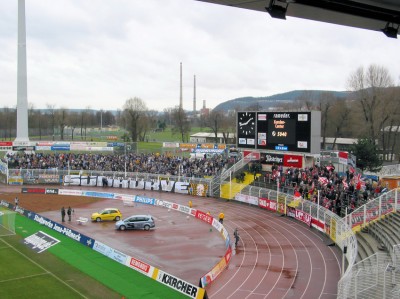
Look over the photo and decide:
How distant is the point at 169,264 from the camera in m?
23.3

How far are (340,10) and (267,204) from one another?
31.7 m

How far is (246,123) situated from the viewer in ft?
153

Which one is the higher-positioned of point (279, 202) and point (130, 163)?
point (130, 163)

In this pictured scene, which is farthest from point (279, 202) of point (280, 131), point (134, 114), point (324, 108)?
point (134, 114)

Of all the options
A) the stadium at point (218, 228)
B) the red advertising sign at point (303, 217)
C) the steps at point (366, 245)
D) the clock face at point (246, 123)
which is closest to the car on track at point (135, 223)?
the stadium at point (218, 228)

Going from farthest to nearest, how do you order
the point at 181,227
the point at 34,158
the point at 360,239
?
the point at 34,158 → the point at 181,227 → the point at 360,239

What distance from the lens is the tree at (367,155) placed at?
49469mm

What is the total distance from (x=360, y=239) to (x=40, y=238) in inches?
769

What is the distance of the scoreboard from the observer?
41.2 m

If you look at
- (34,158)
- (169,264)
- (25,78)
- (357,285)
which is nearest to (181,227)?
(169,264)

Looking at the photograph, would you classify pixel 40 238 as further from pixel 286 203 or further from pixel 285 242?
pixel 286 203

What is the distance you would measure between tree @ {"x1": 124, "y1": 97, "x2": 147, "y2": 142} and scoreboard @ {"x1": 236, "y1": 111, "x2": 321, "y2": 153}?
62217 millimetres

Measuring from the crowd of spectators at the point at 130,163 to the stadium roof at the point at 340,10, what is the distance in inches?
1630

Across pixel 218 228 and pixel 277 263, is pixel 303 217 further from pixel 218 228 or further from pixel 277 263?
pixel 277 263
